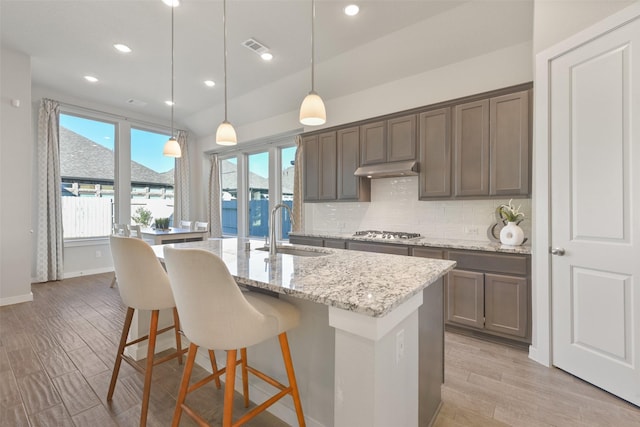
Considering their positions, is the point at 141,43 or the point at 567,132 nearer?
the point at 567,132

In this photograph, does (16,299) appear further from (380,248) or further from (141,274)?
(380,248)

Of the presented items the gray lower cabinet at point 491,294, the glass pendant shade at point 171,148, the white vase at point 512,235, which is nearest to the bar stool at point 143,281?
the glass pendant shade at point 171,148

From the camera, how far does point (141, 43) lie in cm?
353

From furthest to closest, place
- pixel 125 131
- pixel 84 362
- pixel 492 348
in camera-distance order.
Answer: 1. pixel 125 131
2. pixel 492 348
3. pixel 84 362

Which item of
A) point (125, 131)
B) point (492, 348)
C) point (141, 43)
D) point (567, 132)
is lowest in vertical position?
point (492, 348)

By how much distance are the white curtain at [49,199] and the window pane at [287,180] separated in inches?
152

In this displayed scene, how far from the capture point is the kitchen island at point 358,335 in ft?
3.22

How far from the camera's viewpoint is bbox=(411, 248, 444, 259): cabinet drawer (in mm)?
2941

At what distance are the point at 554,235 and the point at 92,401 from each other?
3.56 meters

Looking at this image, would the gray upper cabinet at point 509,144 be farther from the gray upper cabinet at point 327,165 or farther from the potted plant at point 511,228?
the gray upper cabinet at point 327,165

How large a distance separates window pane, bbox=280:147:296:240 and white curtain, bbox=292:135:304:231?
40cm

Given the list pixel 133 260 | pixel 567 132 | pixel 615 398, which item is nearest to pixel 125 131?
pixel 133 260

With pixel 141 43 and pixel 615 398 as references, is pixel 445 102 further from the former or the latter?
pixel 141 43

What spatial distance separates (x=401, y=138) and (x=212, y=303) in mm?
3069
